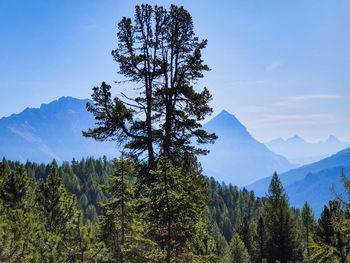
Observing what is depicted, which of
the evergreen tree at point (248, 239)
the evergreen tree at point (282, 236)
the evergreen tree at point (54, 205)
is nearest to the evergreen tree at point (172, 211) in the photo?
the evergreen tree at point (54, 205)

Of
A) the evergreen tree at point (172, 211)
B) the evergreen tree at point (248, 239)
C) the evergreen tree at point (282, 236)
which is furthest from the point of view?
the evergreen tree at point (248, 239)

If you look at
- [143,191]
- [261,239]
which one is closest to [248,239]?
[261,239]

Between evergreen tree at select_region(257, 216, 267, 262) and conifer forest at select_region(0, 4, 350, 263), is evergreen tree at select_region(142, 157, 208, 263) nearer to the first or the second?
conifer forest at select_region(0, 4, 350, 263)

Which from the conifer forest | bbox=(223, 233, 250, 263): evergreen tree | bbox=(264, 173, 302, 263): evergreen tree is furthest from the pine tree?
bbox=(264, 173, 302, 263): evergreen tree

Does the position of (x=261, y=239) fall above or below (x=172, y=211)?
below

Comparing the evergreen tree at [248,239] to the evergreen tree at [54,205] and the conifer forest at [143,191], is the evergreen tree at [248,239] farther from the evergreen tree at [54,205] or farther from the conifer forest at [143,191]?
the evergreen tree at [54,205]

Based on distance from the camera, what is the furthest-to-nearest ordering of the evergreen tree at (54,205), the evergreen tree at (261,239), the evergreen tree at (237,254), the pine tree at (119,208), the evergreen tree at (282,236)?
the evergreen tree at (261,239)
the evergreen tree at (282,236)
the evergreen tree at (237,254)
the evergreen tree at (54,205)
the pine tree at (119,208)

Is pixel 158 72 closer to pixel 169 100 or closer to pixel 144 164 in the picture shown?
pixel 169 100

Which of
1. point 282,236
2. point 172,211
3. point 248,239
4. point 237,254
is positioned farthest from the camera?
point 248,239

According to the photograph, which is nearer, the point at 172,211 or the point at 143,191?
the point at 172,211

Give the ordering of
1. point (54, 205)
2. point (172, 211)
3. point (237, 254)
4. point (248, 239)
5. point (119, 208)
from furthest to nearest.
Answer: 1. point (248, 239)
2. point (237, 254)
3. point (54, 205)
4. point (119, 208)
5. point (172, 211)

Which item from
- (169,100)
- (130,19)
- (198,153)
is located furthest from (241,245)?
(130,19)

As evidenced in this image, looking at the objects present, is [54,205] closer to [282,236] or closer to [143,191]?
[143,191]

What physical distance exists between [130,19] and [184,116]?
20.2ft
